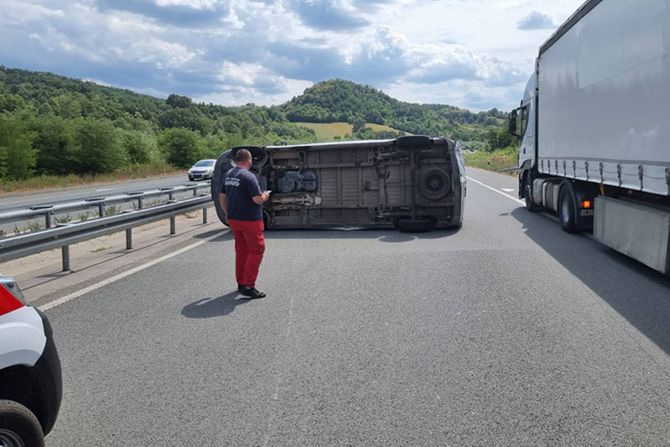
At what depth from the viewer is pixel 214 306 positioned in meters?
7.38

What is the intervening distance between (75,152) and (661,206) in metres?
44.8

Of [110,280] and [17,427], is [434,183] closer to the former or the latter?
[110,280]

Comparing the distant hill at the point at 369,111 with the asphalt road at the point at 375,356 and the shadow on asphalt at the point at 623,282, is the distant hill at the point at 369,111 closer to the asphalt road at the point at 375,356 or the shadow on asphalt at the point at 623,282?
the shadow on asphalt at the point at 623,282

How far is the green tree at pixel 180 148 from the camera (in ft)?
218

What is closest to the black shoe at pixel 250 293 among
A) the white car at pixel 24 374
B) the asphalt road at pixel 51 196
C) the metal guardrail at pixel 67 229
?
the metal guardrail at pixel 67 229

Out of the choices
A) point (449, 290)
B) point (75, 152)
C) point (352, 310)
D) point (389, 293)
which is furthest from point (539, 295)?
point (75, 152)

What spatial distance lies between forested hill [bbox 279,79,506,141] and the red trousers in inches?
3597

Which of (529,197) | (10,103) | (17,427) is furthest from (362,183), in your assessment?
(10,103)

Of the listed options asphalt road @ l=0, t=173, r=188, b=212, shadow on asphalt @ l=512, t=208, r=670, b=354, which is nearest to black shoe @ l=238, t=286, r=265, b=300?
shadow on asphalt @ l=512, t=208, r=670, b=354

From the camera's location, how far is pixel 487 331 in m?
6.08

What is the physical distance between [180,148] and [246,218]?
60.7m

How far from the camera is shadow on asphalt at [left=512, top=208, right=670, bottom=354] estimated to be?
21.0 feet

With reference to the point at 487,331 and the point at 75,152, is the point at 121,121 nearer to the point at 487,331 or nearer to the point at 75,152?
the point at 75,152

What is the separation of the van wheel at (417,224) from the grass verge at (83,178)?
1138 inches
